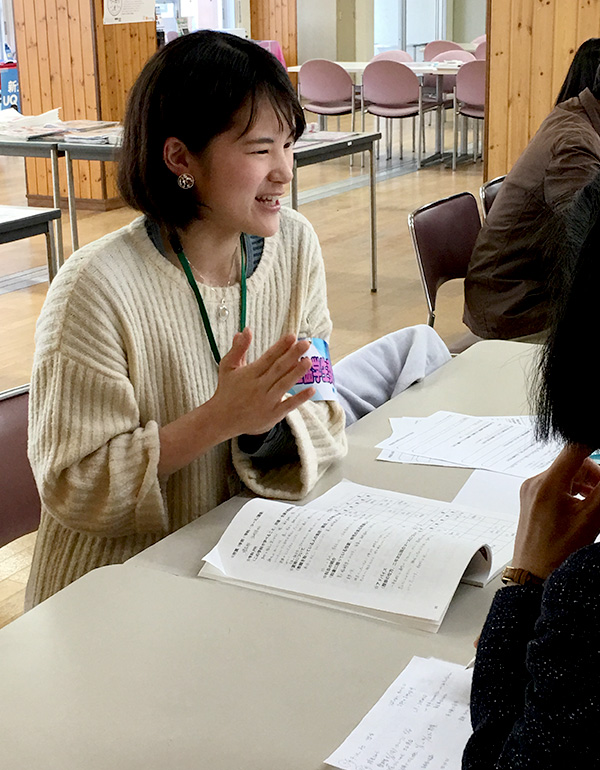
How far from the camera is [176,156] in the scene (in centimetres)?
148

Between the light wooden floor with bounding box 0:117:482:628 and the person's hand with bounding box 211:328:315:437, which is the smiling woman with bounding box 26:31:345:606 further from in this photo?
the light wooden floor with bounding box 0:117:482:628

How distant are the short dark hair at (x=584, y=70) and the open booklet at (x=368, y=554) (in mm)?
2173

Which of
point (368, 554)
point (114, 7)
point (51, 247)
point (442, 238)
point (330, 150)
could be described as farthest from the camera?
point (114, 7)

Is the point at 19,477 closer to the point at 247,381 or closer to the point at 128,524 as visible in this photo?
the point at 128,524

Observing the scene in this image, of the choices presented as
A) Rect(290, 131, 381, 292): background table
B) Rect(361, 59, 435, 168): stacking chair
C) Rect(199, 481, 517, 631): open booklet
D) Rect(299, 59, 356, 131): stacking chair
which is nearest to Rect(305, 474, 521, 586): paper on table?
Rect(199, 481, 517, 631): open booklet

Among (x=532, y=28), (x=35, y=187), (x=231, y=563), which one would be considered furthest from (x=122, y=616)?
(x=35, y=187)

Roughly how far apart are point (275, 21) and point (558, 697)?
11.5 metres

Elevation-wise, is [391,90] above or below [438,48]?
below

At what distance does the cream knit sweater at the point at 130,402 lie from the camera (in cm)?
135

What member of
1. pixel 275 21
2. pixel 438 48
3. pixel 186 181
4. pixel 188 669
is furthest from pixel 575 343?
pixel 275 21

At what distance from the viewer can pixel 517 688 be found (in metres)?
0.76

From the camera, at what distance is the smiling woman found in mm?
1351

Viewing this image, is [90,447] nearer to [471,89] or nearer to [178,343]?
[178,343]

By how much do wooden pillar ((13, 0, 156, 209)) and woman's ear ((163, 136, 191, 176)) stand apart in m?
5.67
